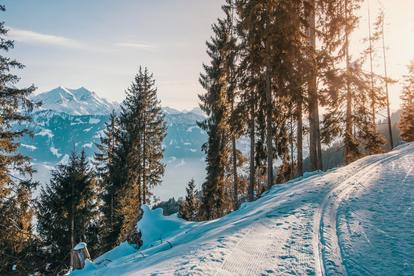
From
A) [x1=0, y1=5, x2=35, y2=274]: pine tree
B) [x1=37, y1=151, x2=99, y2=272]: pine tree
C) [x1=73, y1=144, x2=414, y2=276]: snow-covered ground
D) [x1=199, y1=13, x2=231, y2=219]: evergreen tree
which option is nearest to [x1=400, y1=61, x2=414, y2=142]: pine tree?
[x1=199, y1=13, x2=231, y2=219]: evergreen tree

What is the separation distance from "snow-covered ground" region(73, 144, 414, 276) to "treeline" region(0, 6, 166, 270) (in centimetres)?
874

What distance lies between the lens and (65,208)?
2716 cm

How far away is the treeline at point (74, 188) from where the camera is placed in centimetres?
1616

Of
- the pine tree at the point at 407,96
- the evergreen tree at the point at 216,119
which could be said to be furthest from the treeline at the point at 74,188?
the pine tree at the point at 407,96

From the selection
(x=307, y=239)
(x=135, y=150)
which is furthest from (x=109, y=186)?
(x=307, y=239)

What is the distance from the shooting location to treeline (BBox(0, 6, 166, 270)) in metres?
16.2

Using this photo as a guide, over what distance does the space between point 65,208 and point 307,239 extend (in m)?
24.7

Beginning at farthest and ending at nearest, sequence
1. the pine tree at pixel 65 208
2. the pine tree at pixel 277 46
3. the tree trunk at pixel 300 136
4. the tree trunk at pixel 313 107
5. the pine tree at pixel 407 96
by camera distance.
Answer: the pine tree at pixel 407 96
the pine tree at pixel 65 208
the tree trunk at pixel 300 136
the tree trunk at pixel 313 107
the pine tree at pixel 277 46

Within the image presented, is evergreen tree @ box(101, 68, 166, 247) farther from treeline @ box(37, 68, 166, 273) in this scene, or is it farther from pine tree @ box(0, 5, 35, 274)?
pine tree @ box(0, 5, 35, 274)

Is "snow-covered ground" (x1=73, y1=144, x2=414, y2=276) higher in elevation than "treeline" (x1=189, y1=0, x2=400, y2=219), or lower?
lower

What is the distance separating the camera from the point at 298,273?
528 cm

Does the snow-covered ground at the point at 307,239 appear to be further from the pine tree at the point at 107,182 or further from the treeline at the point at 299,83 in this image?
the pine tree at the point at 107,182

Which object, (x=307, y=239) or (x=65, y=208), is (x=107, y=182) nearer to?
(x=65, y=208)

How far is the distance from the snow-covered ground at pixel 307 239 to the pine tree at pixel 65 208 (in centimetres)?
1822
